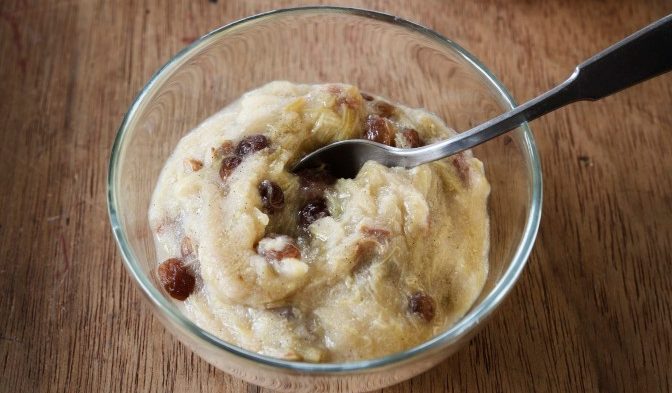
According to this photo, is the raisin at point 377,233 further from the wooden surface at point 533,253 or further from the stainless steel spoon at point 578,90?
the wooden surface at point 533,253

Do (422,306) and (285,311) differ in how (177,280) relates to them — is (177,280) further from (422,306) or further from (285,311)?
(422,306)

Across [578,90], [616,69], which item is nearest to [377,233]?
[578,90]

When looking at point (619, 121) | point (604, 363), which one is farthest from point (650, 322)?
point (619, 121)

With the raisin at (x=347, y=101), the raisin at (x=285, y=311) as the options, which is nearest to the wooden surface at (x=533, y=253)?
the raisin at (x=285, y=311)

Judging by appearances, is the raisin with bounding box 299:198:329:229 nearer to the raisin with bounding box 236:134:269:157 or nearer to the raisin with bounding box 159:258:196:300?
the raisin with bounding box 236:134:269:157

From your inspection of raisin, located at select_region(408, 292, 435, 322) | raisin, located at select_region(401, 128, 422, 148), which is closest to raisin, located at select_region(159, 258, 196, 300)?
raisin, located at select_region(408, 292, 435, 322)

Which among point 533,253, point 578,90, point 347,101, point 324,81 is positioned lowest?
point 533,253
